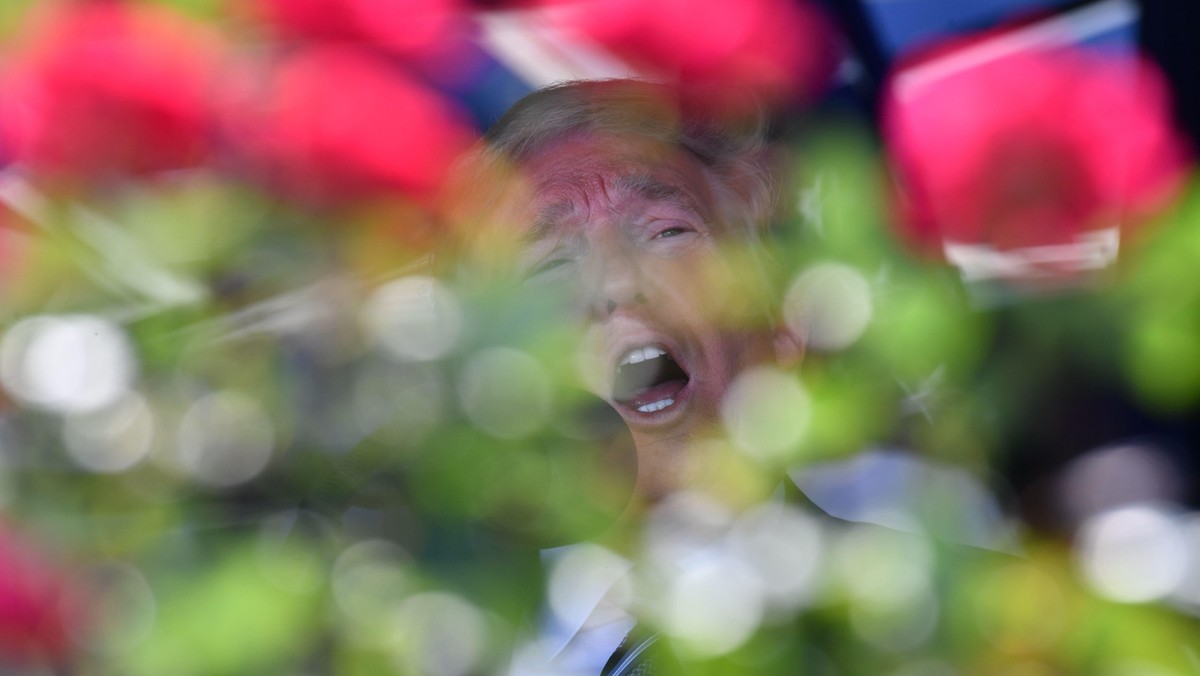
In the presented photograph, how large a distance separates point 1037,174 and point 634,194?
34 centimetres

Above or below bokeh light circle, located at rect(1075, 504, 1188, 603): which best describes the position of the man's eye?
above

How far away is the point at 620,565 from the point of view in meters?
0.59

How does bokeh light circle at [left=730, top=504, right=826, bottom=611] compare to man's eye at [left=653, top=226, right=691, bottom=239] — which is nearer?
bokeh light circle at [left=730, top=504, right=826, bottom=611]

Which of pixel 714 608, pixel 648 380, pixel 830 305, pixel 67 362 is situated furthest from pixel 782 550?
pixel 67 362

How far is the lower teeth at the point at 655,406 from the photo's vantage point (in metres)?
0.82

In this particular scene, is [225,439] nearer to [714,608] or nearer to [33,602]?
[33,602]

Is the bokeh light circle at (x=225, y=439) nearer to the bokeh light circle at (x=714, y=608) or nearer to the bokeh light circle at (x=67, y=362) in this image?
the bokeh light circle at (x=67, y=362)

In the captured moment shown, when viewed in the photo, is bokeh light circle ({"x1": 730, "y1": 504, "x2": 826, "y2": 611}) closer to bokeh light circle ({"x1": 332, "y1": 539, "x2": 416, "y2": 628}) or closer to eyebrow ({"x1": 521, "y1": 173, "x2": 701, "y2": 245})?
bokeh light circle ({"x1": 332, "y1": 539, "x2": 416, "y2": 628})

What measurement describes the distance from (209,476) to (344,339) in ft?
0.30

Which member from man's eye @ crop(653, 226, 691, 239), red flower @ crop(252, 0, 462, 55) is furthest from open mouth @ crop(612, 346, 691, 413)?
red flower @ crop(252, 0, 462, 55)

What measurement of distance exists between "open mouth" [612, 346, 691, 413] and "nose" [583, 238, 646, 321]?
0.12ft

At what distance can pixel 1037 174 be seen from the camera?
715 millimetres

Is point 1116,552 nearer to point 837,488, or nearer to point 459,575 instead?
point 837,488

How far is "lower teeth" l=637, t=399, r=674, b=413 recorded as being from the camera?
0.82 meters
